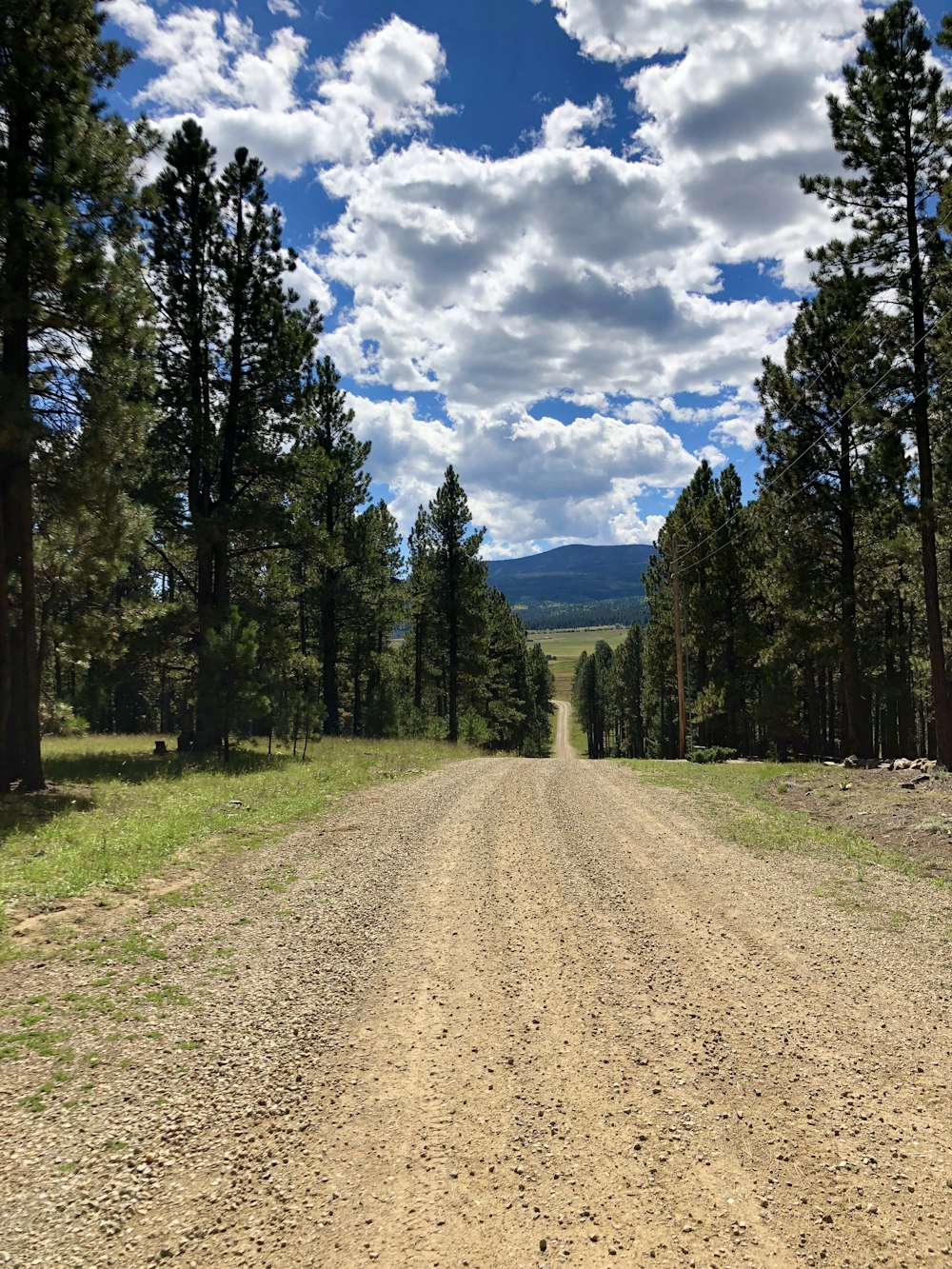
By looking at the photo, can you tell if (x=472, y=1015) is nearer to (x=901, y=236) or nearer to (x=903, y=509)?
(x=903, y=509)

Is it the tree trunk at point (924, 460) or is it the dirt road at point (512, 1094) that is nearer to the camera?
the dirt road at point (512, 1094)

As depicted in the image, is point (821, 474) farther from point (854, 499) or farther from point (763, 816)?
point (763, 816)

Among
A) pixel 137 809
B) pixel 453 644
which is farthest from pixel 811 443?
pixel 137 809

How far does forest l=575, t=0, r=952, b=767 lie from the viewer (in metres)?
16.4

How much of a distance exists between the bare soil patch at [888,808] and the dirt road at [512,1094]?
6.79 feet

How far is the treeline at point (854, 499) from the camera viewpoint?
53.8ft

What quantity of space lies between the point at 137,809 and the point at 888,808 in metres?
12.5

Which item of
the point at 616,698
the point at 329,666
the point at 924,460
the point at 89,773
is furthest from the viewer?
the point at 616,698

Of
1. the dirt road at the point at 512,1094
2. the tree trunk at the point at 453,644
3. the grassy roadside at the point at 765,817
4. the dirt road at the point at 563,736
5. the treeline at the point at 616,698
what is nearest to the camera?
the dirt road at the point at 512,1094

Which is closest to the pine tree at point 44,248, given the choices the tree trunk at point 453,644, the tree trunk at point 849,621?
the tree trunk at point 849,621

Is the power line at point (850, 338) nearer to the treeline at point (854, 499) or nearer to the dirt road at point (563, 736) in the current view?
the treeline at point (854, 499)

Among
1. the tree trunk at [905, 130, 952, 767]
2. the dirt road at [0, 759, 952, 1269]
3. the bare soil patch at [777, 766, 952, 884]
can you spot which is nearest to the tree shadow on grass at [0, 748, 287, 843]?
the dirt road at [0, 759, 952, 1269]

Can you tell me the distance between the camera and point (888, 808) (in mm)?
11320

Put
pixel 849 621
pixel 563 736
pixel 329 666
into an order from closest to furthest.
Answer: pixel 849 621 < pixel 329 666 < pixel 563 736
